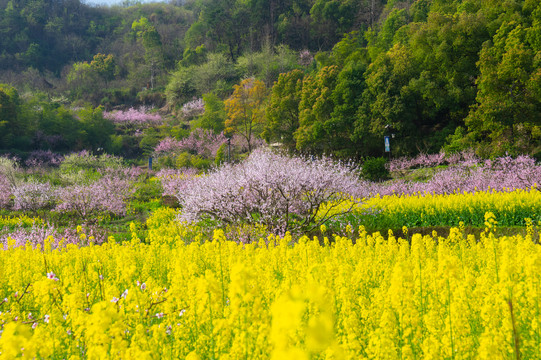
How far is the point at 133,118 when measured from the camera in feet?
147

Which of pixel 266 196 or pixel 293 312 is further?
pixel 266 196

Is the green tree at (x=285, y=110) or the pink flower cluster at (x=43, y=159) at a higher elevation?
the green tree at (x=285, y=110)

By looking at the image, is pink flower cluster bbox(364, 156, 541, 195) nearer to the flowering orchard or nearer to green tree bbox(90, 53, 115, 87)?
the flowering orchard

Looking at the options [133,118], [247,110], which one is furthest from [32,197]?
[133,118]

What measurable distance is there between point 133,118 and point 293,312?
47.4 metres

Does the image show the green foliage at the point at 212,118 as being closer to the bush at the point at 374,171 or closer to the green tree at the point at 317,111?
the green tree at the point at 317,111

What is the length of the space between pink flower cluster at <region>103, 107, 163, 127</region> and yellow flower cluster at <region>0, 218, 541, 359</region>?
1631 inches

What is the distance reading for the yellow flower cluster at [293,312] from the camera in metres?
1.62

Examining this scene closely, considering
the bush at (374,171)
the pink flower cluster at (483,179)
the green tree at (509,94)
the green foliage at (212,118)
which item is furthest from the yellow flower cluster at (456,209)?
the green foliage at (212,118)

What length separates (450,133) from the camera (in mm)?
21891

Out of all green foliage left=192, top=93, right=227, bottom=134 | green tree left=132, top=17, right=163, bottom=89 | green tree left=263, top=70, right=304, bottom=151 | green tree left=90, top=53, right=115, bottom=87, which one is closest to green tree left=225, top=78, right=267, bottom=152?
green foliage left=192, top=93, right=227, bottom=134

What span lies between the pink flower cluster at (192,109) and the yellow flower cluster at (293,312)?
4069 centimetres

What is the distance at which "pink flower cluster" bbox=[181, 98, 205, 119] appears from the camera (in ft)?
147

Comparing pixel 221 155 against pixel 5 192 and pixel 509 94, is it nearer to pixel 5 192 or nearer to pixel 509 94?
pixel 5 192
